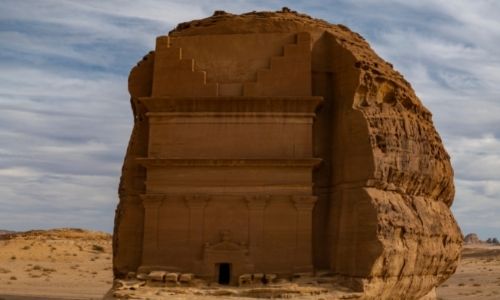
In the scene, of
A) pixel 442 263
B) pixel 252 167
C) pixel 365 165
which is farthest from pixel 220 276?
pixel 442 263

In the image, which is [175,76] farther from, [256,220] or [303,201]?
[303,201]

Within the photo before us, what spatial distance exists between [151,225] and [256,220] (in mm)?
3248

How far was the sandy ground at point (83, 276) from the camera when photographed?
724 inches

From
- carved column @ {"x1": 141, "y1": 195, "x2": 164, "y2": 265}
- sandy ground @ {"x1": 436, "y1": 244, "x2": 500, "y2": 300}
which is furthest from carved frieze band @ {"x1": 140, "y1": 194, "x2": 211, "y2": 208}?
sandy ground @ {"x1": 436, "y1": 244, "x2": 500, "y2": 300}

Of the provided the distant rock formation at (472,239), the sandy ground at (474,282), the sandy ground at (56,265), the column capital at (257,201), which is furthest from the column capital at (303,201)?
the distant rock formation at (472,239)

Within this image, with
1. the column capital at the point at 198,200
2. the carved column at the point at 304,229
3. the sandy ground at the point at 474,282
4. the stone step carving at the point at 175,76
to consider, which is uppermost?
the stone step carving at the point at 175,76

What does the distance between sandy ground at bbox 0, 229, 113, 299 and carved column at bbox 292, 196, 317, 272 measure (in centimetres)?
1690

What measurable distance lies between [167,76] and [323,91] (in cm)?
500

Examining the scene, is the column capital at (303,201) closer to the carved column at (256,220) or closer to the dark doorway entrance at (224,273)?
the carved column at (256,220)

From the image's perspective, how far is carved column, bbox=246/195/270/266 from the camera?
19953mm

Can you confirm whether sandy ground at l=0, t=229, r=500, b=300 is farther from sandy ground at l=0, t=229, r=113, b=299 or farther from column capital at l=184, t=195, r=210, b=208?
column capital at l=184, t=195, r=210, b=208

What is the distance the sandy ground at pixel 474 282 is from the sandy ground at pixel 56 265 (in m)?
21.0

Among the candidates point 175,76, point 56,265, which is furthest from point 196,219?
point 56,265

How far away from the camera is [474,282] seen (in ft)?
155
